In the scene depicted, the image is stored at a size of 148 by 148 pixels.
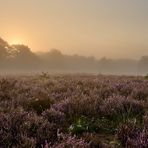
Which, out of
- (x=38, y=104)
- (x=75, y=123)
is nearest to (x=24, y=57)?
(x=38, y=104)

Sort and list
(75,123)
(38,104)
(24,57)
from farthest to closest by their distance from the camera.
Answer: (24,57) → (38,104) → (75,123)

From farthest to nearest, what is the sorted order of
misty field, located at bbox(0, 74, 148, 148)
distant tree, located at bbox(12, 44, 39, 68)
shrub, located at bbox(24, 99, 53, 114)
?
distant tree, located at bbox(12, 44, 39, 68)
shrub, located at bbox(24, 99, 53, 114)
misty field, located at bbox(0, 74, 148, 148)

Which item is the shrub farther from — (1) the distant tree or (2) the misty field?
(1) the distant tree

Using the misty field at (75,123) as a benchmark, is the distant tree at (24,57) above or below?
above

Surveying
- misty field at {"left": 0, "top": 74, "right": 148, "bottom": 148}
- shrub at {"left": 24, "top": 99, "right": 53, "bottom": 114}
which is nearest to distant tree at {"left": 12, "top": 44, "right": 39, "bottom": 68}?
shrub at {"left": 24, "top": 99, "right": 53, "bottom": 114}

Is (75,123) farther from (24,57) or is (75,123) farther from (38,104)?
(24,57)

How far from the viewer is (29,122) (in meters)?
5.79

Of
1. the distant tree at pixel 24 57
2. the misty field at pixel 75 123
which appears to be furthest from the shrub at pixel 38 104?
the distant tree at pixel 24 57

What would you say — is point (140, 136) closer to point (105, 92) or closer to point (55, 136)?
point (55, 136)

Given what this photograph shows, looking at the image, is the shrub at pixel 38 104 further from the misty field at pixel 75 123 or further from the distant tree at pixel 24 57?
the distant tree at pixel 24 57

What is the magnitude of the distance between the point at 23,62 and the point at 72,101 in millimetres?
115834

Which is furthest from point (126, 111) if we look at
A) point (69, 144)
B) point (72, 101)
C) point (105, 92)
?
point (69, 144)

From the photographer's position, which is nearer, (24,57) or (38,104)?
(38,104)

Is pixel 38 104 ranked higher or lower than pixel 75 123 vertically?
higher
